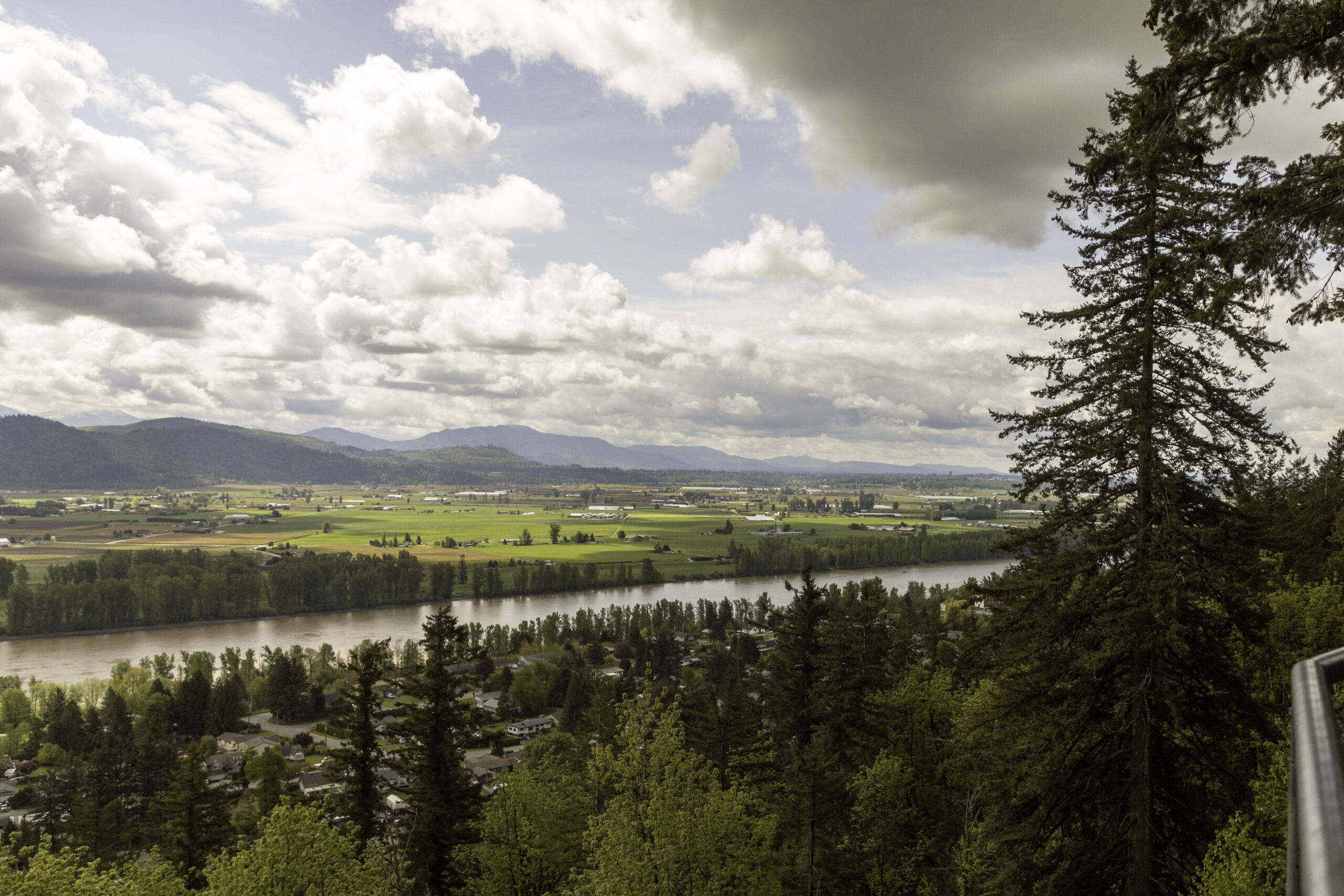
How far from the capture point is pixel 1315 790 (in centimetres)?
146

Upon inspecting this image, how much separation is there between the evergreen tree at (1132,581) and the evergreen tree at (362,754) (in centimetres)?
1479

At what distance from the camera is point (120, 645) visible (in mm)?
81875

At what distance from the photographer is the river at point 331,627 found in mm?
74625

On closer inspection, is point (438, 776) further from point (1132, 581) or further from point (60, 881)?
point (1132, 581)

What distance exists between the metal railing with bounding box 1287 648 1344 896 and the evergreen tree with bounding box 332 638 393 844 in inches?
743

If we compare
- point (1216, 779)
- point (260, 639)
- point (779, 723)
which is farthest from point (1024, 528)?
point (260, 639)

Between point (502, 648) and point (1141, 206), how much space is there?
243 feet

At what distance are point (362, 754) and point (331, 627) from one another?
267 ft

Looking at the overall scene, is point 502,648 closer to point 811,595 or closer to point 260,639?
point 260,639

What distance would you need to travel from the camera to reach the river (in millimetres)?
74625

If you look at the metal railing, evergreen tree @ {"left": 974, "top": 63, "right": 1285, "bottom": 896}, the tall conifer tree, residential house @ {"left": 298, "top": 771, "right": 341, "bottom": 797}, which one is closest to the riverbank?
residential house @ {"left": 298, "top": 771, "right": 341, "bottom": 797}

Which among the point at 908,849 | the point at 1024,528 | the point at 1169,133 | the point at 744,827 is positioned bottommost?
the point at 908,849

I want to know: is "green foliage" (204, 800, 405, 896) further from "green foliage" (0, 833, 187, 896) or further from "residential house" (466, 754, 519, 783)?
"residential house" (466, 754, 519, 783)

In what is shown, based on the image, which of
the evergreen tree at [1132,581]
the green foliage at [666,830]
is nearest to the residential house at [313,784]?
the green foliage at [666,830]
